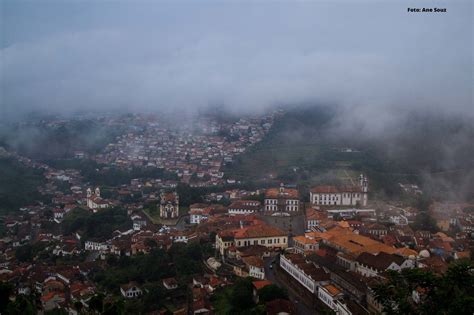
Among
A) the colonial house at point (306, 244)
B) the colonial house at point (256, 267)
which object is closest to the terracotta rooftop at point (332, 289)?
the colonial house at point (256, 267)

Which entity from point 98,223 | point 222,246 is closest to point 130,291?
point 222,246

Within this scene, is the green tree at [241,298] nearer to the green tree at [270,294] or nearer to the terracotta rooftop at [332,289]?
the green tree at [270,294]

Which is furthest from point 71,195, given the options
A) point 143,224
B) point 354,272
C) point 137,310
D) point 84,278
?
point 354,272

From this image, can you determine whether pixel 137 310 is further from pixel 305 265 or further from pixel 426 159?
pixel 426 159

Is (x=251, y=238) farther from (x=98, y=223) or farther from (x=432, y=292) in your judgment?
(x=432, y=292)

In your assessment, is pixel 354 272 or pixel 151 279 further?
pixel 151 279
